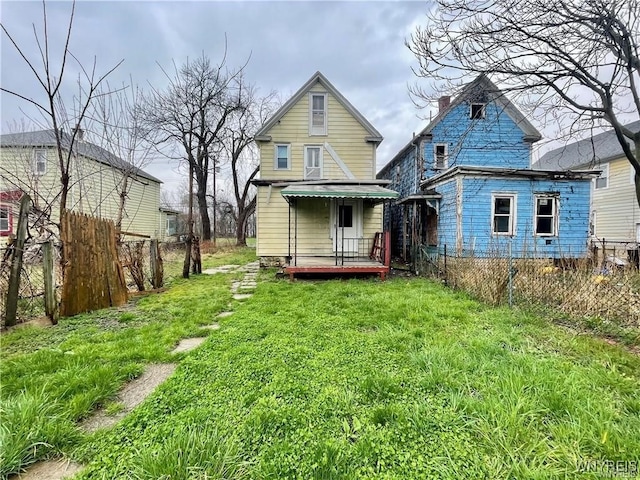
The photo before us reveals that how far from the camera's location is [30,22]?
4355 millimetres

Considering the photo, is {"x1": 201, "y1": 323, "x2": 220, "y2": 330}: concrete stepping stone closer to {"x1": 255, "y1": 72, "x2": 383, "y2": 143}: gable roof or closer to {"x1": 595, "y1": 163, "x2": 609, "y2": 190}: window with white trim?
{"x1": 255, "y1": 72, "x2": 383, "y2": 143}: gable roof

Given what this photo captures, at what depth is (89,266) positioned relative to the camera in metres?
5.58

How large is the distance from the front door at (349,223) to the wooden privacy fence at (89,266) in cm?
766

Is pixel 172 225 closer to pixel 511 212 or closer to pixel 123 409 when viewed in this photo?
pixel 511 212

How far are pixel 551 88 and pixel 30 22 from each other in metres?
9.70

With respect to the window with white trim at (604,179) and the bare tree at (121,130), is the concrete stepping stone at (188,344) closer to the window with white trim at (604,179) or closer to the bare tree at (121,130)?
the bare tree at (121,130)

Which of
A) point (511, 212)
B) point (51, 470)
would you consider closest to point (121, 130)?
point (51, 470)

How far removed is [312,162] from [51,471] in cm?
1176

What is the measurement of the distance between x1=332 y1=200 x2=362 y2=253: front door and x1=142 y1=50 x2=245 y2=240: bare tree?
775 cm

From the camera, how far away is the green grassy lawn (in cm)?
196

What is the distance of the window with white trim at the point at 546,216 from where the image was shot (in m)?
10.9

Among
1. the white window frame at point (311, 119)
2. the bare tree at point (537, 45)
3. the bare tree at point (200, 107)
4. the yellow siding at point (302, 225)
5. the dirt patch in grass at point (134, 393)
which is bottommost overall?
the dirt patch in grass at point (134, 393)

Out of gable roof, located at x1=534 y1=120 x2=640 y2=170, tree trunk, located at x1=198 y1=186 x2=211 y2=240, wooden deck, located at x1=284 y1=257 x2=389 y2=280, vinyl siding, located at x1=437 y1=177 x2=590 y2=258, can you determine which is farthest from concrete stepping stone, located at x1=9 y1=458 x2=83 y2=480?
tree trunk, located at x1=198 y1=186 x2=211 y2=240

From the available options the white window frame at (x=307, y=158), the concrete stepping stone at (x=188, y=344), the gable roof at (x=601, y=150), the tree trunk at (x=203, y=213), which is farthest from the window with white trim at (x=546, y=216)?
the tree trunk at (x=203, y=213)
